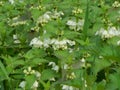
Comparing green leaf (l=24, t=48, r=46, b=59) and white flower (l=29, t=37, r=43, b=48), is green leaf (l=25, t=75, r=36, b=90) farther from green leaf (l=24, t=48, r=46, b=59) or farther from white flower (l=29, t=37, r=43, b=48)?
white flower (l=29, t=37, r=43, b=48)

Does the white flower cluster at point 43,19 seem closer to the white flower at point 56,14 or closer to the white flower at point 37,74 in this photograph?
the white flower at point 56,14

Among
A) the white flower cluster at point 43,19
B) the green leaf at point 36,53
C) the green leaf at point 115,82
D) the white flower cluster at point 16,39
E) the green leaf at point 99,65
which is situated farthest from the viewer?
the white flower cluster at point 16,39

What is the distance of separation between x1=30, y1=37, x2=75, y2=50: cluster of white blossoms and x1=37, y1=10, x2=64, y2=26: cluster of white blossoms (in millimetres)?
214

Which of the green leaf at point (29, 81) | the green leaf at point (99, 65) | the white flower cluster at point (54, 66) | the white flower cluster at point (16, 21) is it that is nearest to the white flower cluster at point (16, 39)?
the white flower cluster at point (16, 21)

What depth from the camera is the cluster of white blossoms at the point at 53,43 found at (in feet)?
9.80

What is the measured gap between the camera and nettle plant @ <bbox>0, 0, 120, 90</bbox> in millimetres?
2734

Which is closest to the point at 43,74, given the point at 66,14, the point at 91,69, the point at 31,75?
the point at 31,75

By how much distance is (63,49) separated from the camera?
2984 millimetres

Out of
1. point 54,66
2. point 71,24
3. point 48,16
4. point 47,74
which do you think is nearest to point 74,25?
point 71,24

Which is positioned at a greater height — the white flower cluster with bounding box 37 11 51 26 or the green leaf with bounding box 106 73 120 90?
the white flower cluster with bounding box 37 11 51 26

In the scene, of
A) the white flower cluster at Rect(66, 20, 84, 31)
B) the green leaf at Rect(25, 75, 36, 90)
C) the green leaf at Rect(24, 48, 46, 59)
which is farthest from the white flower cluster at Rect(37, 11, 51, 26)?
the green leaf at Rect(25, 75, 36, 90)

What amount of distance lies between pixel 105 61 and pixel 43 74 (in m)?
0.44

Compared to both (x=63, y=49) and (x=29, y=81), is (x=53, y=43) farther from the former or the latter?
(x=29, y=81)

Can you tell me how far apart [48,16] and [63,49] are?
1.70 feet
